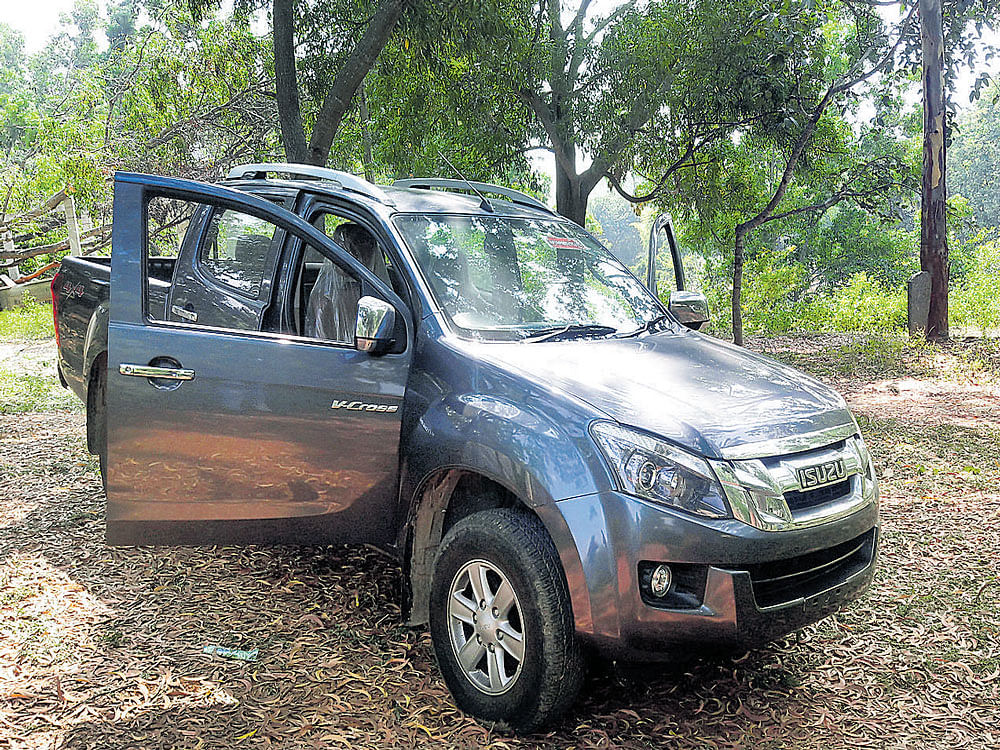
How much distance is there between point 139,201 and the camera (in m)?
3.92

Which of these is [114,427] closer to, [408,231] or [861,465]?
[408,231]

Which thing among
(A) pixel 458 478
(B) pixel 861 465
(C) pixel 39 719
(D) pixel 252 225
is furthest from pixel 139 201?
(B) pixel 861 465

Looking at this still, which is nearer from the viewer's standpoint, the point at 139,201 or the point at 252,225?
the point at 139,201

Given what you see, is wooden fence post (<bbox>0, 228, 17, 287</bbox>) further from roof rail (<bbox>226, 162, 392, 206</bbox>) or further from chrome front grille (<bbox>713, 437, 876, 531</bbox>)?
chrome front grille (<bbox>713, 437, 876, 531</bbox>)

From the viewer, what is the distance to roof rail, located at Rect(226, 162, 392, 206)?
4.26m

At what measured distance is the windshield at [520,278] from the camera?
3.86 m

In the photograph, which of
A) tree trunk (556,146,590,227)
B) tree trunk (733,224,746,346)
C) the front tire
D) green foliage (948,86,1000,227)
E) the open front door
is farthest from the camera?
green foliage (948,86,1000,227)

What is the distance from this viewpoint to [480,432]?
3271 millimetres

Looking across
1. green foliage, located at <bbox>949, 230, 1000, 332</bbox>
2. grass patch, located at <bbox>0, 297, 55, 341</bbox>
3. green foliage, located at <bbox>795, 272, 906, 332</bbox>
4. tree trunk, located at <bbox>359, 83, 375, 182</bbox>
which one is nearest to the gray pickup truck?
tree trunk, located at <bbox>359, 83, 375, 182</bbox>

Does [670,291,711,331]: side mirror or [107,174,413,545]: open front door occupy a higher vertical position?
[670,291,711,331]: side mirror

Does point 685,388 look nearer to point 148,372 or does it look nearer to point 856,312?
point 148,372

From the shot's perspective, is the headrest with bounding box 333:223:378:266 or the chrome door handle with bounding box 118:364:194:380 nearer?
the chrome door handle with bounding box 118:364:194:380

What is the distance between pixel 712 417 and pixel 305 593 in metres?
2.40

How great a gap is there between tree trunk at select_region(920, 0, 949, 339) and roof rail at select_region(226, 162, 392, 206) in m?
12.0
